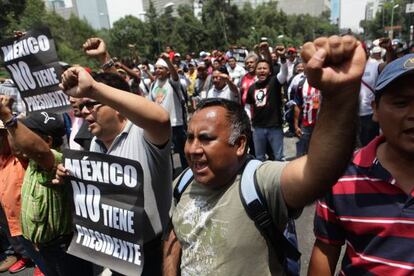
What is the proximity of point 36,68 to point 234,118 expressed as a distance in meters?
2.02

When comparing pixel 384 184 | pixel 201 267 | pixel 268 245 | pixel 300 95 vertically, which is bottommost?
pixel 300 95

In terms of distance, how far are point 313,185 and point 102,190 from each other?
1.22 m

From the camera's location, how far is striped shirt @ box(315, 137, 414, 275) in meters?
1.21

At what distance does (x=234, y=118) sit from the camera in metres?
1.53

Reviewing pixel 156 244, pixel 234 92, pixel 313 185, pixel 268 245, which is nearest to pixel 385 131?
pixel 313 185

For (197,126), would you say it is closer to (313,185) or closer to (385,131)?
(313,185)

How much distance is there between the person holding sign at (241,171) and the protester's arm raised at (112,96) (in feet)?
0.68

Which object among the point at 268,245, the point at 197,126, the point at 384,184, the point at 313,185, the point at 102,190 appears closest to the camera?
the point at 313,185

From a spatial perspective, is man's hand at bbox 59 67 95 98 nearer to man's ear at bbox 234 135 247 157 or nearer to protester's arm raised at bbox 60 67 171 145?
protester's arm raised at bbox 60 67 171 145

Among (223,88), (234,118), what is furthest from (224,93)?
(234,118)

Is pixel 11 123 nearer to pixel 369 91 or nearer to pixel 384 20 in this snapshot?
pixel 369 91

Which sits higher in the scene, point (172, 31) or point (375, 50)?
point (375, 50)

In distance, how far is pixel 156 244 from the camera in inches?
81.3

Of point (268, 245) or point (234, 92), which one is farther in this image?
point (234, 92)
